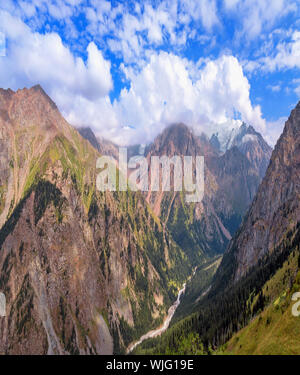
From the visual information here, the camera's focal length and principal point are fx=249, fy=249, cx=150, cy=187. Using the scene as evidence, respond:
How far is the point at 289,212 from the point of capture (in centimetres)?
18025

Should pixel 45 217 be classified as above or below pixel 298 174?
below

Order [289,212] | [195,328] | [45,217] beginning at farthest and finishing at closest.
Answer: [45,217], [289,212], [195,328]

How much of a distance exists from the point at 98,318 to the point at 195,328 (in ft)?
274

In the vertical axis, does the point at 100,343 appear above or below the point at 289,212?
below

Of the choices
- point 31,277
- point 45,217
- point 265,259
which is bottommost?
point 31,277

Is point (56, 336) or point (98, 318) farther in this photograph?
point (98, 318)

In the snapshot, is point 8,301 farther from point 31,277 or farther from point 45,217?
point 45,217
